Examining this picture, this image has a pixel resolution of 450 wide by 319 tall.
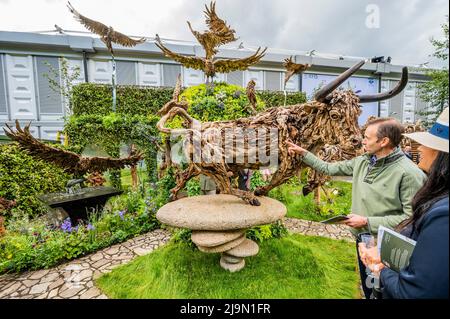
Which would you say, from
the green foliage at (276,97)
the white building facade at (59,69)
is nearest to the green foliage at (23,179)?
the white building facade at (59,69)

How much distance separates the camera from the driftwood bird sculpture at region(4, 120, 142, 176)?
3.30m

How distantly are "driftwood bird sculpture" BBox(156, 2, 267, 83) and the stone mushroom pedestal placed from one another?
10.8 ft

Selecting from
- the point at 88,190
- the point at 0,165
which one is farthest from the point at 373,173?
the point at 0,165

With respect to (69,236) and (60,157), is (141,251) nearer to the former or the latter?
(69,236)

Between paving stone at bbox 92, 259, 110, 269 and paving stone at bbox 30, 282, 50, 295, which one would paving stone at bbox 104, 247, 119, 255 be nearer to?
paving stone at bbox 92, 259, 110, 269

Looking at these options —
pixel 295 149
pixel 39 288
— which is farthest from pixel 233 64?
pixel 39 288

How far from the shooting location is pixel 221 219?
2.58 metres

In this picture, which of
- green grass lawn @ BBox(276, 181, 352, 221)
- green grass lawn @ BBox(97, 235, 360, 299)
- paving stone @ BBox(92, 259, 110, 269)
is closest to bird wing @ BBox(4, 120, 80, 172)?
paving stone @ BBox(92, 259, 110, 269)

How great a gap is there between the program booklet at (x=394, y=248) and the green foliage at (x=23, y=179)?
7.49 metres

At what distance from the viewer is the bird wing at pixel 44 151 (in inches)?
130

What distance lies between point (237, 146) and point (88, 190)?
16.5 ft

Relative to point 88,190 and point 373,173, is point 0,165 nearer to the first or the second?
point 88,190

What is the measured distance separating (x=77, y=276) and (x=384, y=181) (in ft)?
16.0
